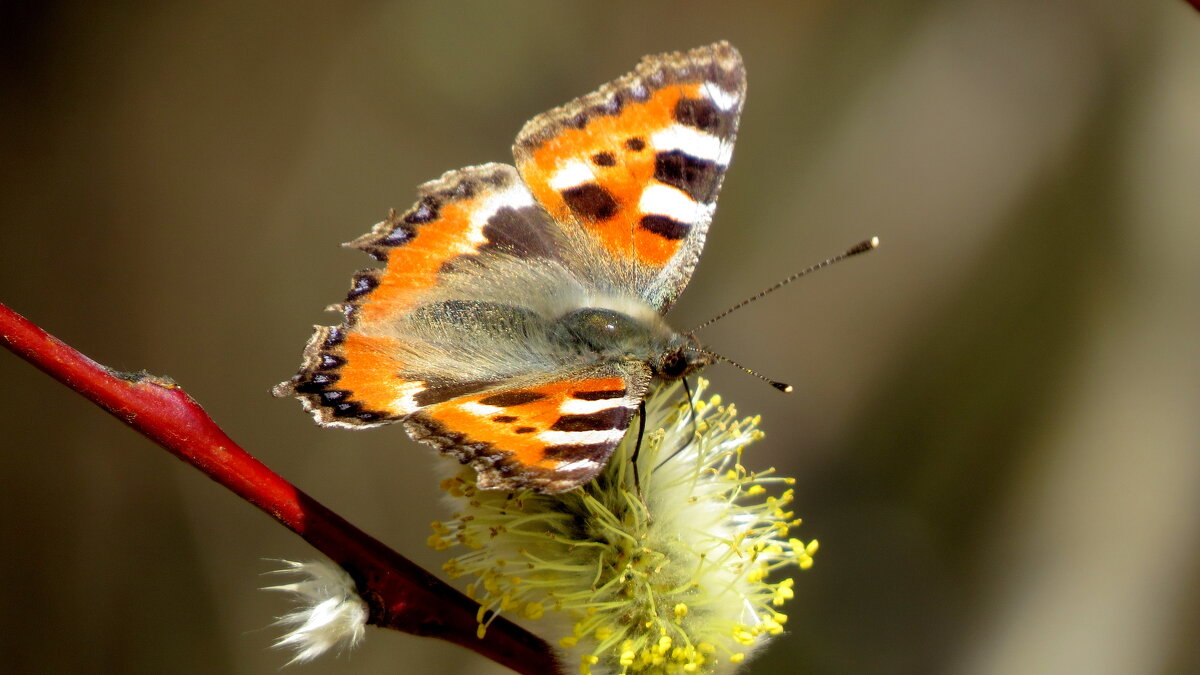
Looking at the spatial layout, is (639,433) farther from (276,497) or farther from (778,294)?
(778,294)

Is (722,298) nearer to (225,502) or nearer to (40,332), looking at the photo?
(225,502)

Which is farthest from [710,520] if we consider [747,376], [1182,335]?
[1182,335]

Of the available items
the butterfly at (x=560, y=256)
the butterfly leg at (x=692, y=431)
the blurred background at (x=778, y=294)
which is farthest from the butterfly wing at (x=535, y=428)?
the blurred background at (x=778, y=294)

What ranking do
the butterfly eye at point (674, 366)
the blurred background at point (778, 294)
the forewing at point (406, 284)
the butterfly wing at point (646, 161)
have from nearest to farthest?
1. the forewing at point (406, 284)
2. the butterfly eye at point (674, 366)
3. the butterfly wing at point (646, 161)
4. the blurred background at point (778, 294)

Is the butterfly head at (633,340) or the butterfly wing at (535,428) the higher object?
the butterfly head at (633,340)

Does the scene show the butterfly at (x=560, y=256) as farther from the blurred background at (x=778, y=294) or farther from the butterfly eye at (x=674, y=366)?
the blurred background at (x=778, y=294)
